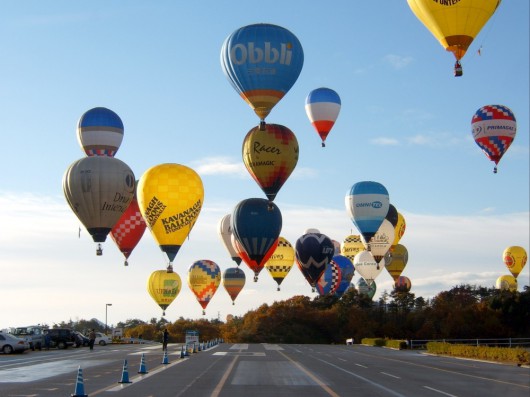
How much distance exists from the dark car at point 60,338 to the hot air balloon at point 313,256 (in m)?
24.4

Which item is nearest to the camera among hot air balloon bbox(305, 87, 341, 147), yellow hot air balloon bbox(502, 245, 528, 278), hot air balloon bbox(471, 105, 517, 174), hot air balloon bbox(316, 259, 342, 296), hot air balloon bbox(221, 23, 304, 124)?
hot air balloon bbox(221, 23, 304, 124)

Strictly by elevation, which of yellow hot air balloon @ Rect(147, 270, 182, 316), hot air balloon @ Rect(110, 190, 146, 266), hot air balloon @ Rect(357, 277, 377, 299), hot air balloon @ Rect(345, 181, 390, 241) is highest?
hot air balloon @ Rect(345, 181, 390, 241)

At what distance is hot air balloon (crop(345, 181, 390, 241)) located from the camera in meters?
74.9

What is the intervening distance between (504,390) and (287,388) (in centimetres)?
732

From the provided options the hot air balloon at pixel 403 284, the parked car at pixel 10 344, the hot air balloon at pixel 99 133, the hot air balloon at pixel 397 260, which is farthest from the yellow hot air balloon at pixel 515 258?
the parked car at pixel 10 344

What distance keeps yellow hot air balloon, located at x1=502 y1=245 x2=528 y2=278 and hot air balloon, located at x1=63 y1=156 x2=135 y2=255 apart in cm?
8621

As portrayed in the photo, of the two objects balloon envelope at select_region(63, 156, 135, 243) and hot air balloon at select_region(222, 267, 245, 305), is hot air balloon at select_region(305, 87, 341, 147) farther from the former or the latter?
hot air balloon at select_region(222, 267, 245, 305)

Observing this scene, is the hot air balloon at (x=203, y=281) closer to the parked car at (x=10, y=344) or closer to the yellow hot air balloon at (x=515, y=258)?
the parked car at (x=10, y=344)

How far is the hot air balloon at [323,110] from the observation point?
71688 mm

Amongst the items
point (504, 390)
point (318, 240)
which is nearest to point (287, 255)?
point (318, 240)

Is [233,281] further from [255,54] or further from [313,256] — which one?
[255,54]

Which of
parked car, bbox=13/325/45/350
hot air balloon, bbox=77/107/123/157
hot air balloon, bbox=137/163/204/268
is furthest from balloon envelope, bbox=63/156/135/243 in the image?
parked car, bbox=13/325/45/350

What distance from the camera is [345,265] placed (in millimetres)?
102812

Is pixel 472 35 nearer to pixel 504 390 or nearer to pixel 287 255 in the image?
pixel 504 390
